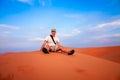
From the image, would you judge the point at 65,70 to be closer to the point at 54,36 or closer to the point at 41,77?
the point at 41,77

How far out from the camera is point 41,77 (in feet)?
14.0

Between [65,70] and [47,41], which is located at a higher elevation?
[47,41]

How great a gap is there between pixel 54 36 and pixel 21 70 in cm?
362

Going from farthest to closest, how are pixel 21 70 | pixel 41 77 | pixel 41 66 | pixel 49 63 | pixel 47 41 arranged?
pixel 47 41 → pixel 49 63 → pixel 41 66 → pixel 21 70 → pixel 41 77

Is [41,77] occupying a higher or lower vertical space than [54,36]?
lower

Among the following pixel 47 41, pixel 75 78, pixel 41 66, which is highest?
pixel 47 41

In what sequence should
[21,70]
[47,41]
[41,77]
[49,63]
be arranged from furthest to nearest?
[47,41] < [49,63] < [21,70] < [41,77]

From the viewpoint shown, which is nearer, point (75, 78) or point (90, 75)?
point (75, 78)

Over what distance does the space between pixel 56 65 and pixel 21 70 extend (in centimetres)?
136

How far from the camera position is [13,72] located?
178 inches

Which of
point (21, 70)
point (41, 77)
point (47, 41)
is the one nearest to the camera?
point (41, 77)

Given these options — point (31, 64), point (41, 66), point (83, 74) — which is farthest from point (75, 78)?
point (31, 64)

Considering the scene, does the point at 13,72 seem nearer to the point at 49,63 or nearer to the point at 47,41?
the point at 49,63

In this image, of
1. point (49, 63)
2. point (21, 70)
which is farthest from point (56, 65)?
point (21, 70)
